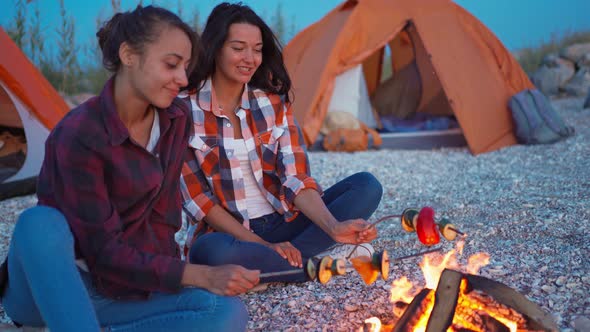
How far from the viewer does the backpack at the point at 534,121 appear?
650 cm

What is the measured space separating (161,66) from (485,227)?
7.13ft

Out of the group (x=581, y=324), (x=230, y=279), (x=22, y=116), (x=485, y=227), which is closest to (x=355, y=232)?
(x=230, y=279)

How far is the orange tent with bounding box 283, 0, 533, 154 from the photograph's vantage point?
22.0 ft

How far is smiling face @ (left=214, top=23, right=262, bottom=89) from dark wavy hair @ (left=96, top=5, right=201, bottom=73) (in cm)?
69

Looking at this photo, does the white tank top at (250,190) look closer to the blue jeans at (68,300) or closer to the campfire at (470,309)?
the blue jeans at (68,300)

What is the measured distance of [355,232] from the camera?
2.46 m

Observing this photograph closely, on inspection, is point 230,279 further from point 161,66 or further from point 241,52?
point 241,52

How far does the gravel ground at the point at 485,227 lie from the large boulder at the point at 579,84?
5.48 metres

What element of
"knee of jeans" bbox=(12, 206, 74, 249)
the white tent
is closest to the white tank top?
"knee of jeans" bbox=(12, 206, 74, 249)

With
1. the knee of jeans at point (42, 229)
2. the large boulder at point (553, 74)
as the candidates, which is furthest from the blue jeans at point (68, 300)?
→ the large boulder at point (553, 74)

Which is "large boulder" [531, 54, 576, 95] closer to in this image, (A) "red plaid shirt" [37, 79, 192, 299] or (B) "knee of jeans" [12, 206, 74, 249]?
(A) "red plaid shirt" [37, 79, 192, 299]

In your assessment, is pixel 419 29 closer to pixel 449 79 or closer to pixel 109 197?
pixel 449 79

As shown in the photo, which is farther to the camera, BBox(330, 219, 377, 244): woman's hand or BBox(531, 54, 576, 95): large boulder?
BBox(531, 54, 576, 95): large boulder

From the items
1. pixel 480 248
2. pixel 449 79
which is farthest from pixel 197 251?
pixel 449 79
